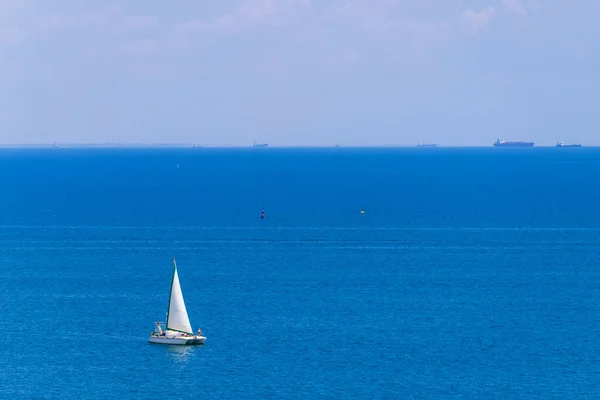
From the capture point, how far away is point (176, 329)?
9881 cm

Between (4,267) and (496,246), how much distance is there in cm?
6890

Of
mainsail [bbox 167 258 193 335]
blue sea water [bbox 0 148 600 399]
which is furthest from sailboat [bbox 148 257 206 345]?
blue sea water [bbox 0 148 600 399]

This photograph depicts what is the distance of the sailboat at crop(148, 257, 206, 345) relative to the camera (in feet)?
319

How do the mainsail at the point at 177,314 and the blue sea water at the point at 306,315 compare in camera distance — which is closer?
the blue sea water at the point at 306,315

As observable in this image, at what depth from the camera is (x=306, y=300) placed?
115125mm

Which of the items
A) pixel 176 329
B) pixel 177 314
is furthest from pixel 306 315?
pixel 176 329

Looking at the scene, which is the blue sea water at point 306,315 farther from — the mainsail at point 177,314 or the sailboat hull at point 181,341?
the mainsail at point 177,314

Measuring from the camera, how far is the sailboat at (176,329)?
97.2 meters

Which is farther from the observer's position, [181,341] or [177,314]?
[177,314]

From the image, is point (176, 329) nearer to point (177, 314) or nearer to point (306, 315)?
point (177, 314)

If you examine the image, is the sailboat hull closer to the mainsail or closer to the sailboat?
the sailboat

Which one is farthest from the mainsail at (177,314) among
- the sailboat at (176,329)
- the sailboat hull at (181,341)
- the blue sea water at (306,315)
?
the blue sea water at (306,315)

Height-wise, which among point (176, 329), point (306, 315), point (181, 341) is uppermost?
point (306, 315)

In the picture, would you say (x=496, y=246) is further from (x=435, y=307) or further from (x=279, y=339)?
(x=279, y=339)
